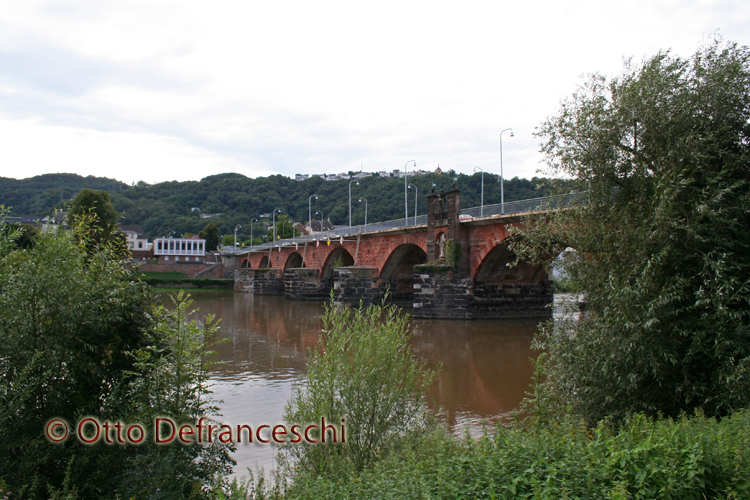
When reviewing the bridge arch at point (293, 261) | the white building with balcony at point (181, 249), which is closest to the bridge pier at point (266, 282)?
the bridge arch at point (293, 261)

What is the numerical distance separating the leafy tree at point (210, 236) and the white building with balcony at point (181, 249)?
128 cm

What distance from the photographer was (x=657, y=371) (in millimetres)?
6445

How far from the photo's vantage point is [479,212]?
27.2 m

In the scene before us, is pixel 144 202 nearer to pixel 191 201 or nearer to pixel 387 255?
pixel 191 201

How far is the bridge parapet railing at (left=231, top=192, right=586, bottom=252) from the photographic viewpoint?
8961 millimetres

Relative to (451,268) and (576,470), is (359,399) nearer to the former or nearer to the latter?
(576,470)

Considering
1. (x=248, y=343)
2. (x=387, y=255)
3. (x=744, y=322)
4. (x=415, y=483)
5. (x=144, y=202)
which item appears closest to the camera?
(x=415, y=483)

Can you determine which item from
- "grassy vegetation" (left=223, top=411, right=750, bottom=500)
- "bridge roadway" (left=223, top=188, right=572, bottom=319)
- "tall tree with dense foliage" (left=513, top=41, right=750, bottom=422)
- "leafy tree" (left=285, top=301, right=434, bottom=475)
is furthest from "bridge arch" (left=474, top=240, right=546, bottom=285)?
"grassy vegetation" (left=223, top=411, right=750, bottom=500)

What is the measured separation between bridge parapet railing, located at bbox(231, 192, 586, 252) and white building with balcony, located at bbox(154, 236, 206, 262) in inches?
1498

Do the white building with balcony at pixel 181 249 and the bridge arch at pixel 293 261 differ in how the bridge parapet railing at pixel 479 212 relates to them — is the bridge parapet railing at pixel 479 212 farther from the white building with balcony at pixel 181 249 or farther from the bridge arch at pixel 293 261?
the white building with balcony at pixel 181 249

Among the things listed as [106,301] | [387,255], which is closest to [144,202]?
[387,255]

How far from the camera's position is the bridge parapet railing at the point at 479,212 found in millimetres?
8961

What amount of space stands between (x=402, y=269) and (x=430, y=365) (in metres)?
20.2

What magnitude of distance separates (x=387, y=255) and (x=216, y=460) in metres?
25.8
